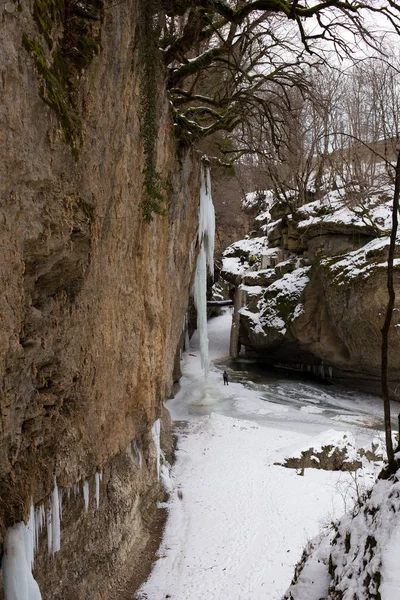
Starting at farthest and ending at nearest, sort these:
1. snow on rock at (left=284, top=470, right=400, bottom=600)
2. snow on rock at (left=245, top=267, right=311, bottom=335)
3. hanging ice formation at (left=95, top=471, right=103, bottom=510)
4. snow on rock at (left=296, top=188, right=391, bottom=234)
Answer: snow on rock at (left=245, top=267, right=311, bottom=335)
snow on rock at (left=296, top=188, right=391, bottom=234)
hanging ice formation at (left=95, top=471, right=103, bottom=510)
snow on rock at (left=284, top=470, right=400, bottom=600)

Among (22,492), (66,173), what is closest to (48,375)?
(22,492)

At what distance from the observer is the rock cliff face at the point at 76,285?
3.67 m

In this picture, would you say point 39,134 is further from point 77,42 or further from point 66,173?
point 77,42

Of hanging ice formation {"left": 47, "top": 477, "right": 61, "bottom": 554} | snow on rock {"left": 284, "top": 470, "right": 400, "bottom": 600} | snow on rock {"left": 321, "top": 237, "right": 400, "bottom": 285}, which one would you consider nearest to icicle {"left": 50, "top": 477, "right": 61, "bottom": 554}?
hanging ice formation {"left": 47, "top": 477, "right": 61, "bottom": 554}

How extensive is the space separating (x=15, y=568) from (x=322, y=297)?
1724cm

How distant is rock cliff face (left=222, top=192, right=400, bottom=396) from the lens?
17.3 m

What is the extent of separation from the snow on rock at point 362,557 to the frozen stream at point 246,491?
2755mm

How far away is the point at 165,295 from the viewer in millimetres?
9148

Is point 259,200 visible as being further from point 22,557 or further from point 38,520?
point 22,557

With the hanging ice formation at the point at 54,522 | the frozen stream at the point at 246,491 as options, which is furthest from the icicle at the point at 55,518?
the frozen stream at the point at 246,491

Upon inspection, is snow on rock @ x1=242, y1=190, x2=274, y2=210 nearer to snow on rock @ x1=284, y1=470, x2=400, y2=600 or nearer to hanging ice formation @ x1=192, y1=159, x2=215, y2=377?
hanging ice formation @ x1=192, y1=159, x2=215, y2=377

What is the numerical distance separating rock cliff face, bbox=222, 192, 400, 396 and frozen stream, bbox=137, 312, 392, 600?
2.18m

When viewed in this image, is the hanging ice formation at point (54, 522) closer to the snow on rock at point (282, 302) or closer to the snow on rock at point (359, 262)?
the snow on rock at point (359, 262)

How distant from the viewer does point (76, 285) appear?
5.08m
